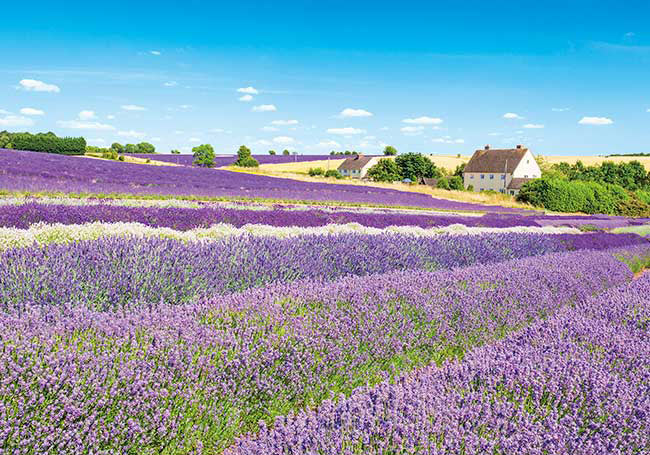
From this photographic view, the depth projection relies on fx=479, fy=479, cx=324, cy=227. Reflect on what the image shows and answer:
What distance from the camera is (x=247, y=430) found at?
269 centimetres

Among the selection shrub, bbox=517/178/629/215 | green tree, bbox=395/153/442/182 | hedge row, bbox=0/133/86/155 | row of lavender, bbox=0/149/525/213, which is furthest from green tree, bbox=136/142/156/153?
shrub, bbox=517/178/629/215

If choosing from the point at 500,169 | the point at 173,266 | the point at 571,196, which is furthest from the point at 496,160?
the point at 173,266

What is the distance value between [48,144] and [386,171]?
41024mm

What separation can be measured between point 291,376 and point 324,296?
0.85 m

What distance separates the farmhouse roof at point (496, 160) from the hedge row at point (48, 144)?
167 feet

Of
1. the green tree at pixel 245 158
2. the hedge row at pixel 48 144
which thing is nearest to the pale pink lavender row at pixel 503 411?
the green tree at pixel 245 158

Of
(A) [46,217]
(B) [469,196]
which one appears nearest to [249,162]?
(B) [469,196]

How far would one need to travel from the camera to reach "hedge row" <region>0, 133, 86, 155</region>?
54.7 meters

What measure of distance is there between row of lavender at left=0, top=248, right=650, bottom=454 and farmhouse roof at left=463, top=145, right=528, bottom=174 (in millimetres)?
64425

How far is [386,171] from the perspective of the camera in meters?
64.2

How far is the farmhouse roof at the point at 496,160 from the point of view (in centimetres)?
Answer: 6347

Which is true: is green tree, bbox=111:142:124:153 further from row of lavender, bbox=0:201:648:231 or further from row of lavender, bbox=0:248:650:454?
row of lavender, bbox=0:248:650:454

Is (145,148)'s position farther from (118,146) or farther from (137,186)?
(137,186)

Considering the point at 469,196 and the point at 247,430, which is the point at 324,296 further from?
the point at 469,196
